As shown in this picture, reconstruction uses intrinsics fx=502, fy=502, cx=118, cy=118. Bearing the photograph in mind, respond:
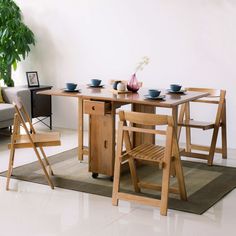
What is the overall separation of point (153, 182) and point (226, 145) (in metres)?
1.29

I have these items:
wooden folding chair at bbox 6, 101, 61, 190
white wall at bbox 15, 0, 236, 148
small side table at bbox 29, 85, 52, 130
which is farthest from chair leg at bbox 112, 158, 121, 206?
small side table at bbox 29, 85, 52, 130

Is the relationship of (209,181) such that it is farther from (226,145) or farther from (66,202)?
(66,202)

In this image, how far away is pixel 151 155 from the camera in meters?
3.94

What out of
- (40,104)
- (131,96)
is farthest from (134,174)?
(40,104)

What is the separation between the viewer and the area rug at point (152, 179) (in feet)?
13.6

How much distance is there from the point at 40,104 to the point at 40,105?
0.05 feet

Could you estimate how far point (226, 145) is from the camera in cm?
550

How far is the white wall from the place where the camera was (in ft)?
19.3

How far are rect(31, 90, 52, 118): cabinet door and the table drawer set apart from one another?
227 centimetres

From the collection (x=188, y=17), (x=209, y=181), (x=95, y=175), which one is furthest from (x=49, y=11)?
(x=209, y=181)

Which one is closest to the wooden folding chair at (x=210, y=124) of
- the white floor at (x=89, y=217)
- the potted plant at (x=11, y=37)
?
the white floor at (x=89, y=217)

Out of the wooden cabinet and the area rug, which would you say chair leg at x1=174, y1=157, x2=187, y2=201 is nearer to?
the area rug

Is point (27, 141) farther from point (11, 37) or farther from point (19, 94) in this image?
point (11, 37)

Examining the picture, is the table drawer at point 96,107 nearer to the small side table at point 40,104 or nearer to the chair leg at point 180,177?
the chair leg at point 180,177
